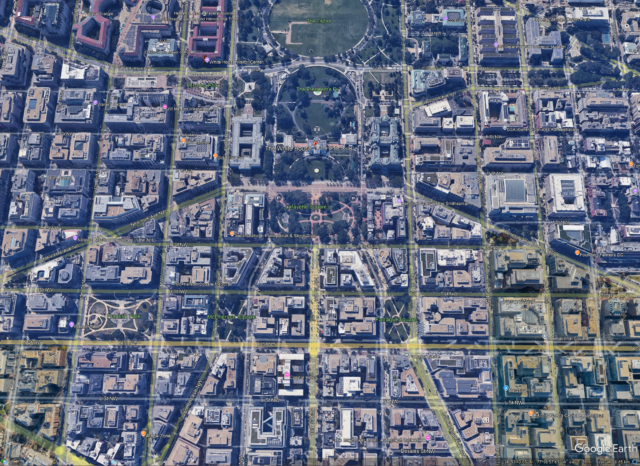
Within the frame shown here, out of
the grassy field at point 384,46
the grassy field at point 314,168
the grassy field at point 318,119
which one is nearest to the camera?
the grassy field at point 314,168

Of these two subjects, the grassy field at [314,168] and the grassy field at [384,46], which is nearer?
the grassy field at [314,168]

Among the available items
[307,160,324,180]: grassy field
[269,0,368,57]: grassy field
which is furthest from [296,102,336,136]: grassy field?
[269,0,368,57]: grassy field

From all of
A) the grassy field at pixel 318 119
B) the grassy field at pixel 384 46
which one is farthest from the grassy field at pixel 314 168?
the grassy field at pixel 384 46

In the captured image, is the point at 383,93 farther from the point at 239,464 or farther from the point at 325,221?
the point at 239,464

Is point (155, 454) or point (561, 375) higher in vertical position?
point (561, 375)

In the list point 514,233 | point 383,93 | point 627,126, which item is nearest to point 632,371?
point 514,233

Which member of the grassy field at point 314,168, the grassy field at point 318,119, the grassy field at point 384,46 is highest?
the grassy field at point 384,46

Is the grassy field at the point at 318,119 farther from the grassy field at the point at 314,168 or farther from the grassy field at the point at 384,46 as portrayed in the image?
the grassy field at the point at 384,46

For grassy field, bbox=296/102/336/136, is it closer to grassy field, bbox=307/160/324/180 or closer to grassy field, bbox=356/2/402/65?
grassy field, bbox=307/160/324/180
